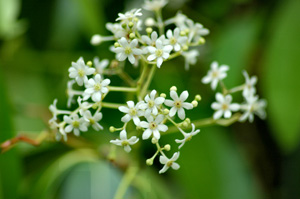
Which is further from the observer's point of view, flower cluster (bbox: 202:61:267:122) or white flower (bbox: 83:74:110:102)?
flower cluster (bbox: 202:61:267:122)

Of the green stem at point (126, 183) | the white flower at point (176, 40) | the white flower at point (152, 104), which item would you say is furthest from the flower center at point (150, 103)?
the green stem at point (126, 183)

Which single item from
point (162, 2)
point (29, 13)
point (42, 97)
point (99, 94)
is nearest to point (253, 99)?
point (162, 2)

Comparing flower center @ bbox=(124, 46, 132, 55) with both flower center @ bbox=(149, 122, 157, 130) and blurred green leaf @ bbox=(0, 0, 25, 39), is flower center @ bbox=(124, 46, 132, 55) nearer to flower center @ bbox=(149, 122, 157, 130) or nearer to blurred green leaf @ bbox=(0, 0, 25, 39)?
flower center @ bbox=(149, 122, 157, 130)

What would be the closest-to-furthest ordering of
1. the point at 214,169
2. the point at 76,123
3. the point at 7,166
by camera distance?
the point at 76,123 → the point at 7,166 → the point at 214,169

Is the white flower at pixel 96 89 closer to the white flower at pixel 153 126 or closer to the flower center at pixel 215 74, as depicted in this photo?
the white flower at pixel 153 126

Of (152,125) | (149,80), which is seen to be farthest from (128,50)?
(152,125)

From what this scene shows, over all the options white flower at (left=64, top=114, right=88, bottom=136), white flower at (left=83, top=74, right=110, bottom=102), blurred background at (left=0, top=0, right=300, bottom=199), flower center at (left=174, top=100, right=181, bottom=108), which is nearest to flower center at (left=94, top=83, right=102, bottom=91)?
white flower at (left=83, top=74, right=110, bottom=102)

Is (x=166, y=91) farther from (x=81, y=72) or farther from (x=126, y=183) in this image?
(x=81, y=72)
